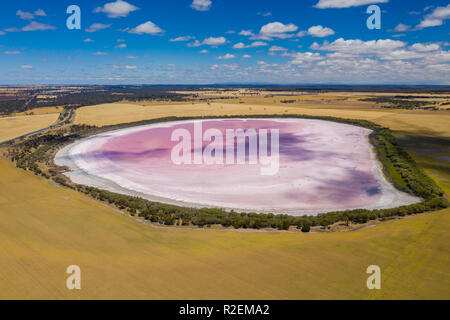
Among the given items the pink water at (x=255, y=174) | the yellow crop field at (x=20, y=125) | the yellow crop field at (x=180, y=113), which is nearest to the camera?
the pink water at (x=255, y=174)

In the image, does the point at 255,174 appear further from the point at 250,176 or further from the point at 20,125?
the point at 20,125

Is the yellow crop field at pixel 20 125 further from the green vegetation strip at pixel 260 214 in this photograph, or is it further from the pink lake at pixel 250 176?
the green vegetation strip at pixel 260 214

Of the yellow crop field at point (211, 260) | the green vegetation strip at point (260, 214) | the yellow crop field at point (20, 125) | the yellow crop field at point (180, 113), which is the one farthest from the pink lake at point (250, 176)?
the yellow crop field at point (180, 113)

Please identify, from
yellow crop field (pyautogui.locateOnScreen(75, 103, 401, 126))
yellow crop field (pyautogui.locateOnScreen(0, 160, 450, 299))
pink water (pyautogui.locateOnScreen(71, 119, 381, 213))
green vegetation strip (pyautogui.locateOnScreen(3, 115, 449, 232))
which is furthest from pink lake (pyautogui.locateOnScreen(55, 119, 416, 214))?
yellow crop field (pyautogui.locateOnScreen(75, 103, 401, 126))

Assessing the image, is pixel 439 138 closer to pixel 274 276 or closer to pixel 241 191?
pixel 241 191
